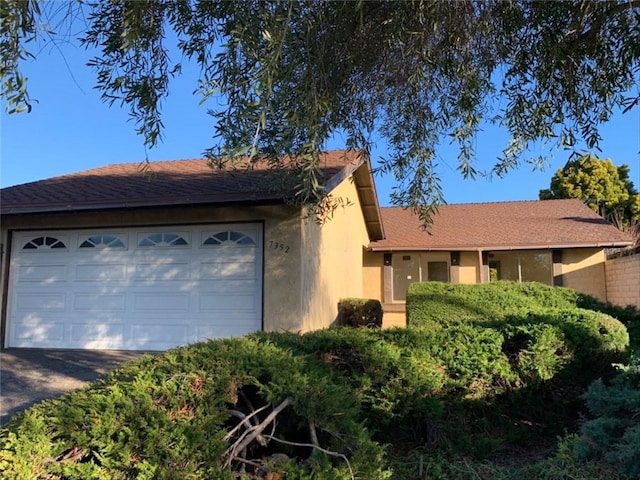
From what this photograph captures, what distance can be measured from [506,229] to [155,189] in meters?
12.8

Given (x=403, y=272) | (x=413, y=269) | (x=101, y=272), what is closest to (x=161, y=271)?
(x=101, y=272)

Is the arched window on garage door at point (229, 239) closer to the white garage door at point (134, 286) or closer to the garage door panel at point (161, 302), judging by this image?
the white garage door at point (134, 286)

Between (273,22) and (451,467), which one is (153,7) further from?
(451,467)

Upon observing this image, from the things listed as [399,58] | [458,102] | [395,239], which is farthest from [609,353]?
[395,239]

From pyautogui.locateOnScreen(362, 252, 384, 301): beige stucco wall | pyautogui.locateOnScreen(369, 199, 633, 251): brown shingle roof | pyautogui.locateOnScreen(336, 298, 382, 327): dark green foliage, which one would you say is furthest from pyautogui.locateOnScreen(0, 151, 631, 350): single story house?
pyautogui.locateOnScreen(369, 199, 633, 251): brown shingle roof

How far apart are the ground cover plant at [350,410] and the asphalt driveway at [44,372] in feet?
10.5

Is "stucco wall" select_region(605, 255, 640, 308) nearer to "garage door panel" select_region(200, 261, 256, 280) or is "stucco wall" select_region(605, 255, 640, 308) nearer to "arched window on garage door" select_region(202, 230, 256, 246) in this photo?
"garage door panel" select_region(200, 261, 256, 280)

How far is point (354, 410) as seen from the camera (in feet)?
10.1

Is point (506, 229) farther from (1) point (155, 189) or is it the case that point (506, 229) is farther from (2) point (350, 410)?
(2) point (350, 410)

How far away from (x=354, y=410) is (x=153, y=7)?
14.8 feet

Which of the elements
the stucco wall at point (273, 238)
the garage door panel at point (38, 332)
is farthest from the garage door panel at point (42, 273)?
the stucco wall at point (273, 238)

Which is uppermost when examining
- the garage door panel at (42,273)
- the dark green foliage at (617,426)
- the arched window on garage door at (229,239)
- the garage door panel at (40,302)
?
the arched window on garage door at (229,239)

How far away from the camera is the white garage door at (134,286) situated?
955 centimetres

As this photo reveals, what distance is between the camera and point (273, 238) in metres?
9.32
